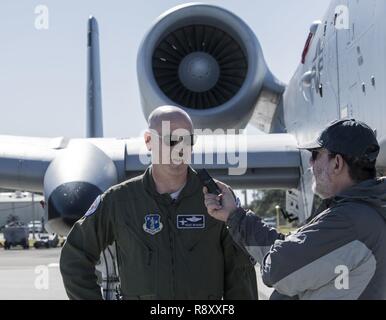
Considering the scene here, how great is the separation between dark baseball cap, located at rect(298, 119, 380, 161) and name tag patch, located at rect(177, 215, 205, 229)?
0.59 meters

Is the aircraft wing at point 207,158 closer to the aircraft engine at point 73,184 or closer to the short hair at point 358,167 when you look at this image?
the aircraft engine at point 73,184

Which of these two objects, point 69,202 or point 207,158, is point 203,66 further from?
point 69,202

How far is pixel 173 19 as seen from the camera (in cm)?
1153

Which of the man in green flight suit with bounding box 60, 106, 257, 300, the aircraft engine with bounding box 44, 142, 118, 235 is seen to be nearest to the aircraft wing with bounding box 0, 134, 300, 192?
the aircraft engine with bounding box 44, 142, 118, 235

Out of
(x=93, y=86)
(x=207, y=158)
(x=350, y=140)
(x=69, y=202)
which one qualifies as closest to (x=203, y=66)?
(x=207, y=158)

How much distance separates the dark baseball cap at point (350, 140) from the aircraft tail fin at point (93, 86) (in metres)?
12.6

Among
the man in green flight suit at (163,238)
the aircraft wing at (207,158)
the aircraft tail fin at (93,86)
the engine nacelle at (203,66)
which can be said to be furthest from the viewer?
the aircraft tail fin at (93,86)

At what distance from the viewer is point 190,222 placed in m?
A: 2.48

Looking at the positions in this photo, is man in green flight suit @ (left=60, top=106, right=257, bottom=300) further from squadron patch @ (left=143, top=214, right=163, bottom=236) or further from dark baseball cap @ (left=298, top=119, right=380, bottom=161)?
dark baseball cap @ (left=298, top=119, right=380, bottom=161)

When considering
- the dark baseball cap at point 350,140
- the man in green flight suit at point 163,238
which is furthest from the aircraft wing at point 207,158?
the dark baseball cap at point 350,140

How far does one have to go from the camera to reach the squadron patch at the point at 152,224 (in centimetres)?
247

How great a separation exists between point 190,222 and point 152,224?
0.14m

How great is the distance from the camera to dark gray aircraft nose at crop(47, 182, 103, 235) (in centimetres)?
742

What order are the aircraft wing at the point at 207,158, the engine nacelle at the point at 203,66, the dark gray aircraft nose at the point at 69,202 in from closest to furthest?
the dark gray aircraft nose at the point at 69,202, the aircraft wing at the point at 207,158, the engine nacelle at the point at 203,66
